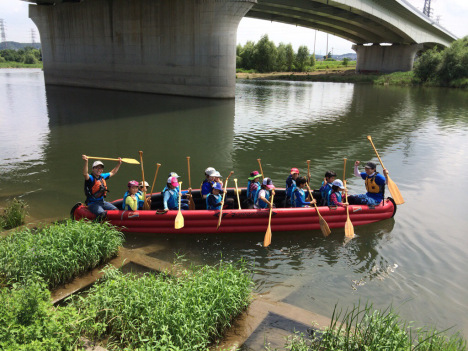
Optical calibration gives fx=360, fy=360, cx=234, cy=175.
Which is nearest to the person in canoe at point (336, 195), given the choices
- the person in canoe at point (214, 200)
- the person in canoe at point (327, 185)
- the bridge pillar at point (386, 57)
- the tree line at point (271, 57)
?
the person in canoe at point (327, 185)

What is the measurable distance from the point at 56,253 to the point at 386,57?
208 feet

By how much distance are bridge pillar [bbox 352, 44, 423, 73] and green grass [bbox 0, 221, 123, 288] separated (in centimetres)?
6092

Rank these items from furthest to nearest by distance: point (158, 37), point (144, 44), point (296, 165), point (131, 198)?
point (144, 44), point (158, 37), point (296, 165), point (131, 198)

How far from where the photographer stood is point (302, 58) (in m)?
71.3

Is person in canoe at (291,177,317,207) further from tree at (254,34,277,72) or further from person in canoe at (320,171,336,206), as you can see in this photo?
tree at (254,34,277,72)

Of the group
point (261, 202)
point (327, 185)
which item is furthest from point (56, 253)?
point (327, 185)

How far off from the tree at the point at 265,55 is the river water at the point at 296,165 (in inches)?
1613

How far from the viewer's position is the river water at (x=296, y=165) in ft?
20.2

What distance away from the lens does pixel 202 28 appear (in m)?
28.3

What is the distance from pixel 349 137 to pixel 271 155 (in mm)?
5516

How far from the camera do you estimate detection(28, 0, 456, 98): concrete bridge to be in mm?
28391

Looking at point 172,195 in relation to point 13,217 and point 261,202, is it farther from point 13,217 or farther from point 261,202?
point 13,217

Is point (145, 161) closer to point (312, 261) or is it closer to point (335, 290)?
point (312, 261)

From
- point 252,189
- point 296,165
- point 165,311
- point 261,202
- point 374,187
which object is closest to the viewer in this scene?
point 165,311
